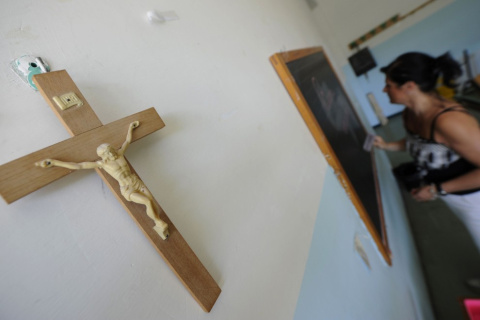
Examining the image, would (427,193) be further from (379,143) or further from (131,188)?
(131,188)

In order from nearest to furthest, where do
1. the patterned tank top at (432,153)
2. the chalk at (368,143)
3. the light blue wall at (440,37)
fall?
the patterned tank top at (432,153) → the chalk at (368,143) → the light blue wall at (440,37)

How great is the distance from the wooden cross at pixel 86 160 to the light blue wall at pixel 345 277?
1.21 ft

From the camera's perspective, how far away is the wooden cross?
26cm

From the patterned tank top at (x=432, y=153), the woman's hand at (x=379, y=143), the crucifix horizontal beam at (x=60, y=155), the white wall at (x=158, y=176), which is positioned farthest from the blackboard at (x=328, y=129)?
the crucifix horizontal beam at (x=60, y=155)

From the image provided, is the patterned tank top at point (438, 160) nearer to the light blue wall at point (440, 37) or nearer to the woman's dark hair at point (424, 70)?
the woman's dark hair at point (424, 70)

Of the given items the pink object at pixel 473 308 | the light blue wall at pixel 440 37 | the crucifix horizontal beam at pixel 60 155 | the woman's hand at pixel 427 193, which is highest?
the crucifix horizontal beam at pixel 60 155

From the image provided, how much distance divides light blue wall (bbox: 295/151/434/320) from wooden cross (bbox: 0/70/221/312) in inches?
14.5

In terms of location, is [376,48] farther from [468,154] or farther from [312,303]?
[312,303]

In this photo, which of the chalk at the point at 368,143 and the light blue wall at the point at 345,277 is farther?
the chalk at the point at 368,143

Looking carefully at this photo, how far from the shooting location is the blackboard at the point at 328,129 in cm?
93

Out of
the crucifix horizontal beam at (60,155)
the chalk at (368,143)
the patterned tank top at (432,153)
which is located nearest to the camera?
the crucifix horizontal beam at (60,155)

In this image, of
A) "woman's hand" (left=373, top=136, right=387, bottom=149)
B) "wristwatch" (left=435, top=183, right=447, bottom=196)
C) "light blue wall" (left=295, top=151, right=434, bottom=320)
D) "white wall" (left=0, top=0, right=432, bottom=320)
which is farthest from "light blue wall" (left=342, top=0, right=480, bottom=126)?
"white wall" (left=0, top=0, right=432, bottom=320)

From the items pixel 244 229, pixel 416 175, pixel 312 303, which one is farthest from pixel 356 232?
pixel 416 175

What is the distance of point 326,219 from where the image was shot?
0.82m
